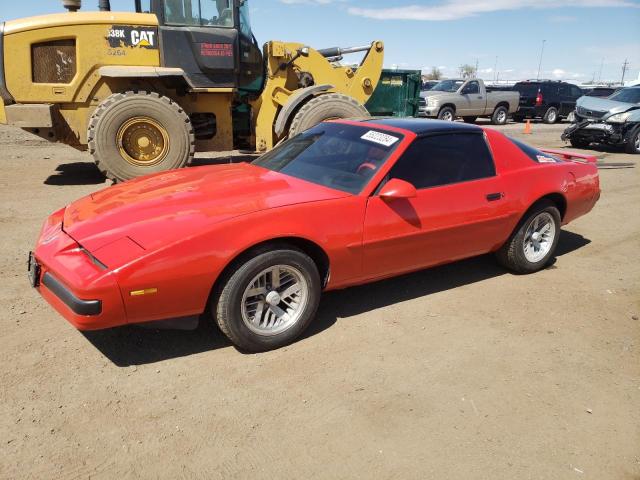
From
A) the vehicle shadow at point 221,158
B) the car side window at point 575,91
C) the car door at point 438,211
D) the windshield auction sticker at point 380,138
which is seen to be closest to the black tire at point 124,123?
the vehicle shadow at point 221,158

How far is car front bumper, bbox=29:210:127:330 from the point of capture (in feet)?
9.12

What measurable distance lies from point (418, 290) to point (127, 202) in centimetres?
241

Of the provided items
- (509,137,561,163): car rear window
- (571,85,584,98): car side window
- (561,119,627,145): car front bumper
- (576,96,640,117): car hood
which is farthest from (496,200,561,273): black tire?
(571,85,584,98): car side window

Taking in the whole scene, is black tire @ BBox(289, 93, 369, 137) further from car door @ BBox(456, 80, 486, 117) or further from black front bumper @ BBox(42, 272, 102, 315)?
car door @ BBox(456, 80, 486, 117)

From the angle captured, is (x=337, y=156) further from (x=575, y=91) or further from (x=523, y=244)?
(x=575, y=91)

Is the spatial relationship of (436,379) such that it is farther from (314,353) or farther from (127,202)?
(127,202)

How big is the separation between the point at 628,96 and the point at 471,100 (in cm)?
615

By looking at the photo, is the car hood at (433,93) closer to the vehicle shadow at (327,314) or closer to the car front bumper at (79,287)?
the vehicle shadow at (327,314)

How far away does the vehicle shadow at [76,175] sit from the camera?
791cm

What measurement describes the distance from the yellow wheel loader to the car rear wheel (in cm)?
1730

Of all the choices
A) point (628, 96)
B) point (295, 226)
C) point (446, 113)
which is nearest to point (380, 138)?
point (295, 226)

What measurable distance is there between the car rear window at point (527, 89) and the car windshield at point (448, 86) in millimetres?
4292

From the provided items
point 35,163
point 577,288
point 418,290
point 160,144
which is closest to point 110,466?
point 418,290

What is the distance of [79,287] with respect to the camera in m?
2.79
